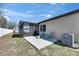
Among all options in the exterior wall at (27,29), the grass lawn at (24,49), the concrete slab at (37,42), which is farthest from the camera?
the exterior wall at (27,29)

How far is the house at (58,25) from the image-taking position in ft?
16.8

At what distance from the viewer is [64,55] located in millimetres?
5059

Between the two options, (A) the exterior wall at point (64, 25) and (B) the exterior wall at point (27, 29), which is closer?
(A) the exterior wall at point (64, 25)

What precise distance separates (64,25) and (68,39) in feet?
1.33

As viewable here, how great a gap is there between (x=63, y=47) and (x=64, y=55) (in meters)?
0.22

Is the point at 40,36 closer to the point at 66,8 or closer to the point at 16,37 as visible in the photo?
the point at 16,37

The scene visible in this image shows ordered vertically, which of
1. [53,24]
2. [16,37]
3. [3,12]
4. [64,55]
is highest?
[3,12]

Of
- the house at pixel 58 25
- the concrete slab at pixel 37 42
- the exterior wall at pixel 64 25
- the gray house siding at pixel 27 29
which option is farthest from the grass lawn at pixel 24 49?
the exterior wall at pixel 64 25

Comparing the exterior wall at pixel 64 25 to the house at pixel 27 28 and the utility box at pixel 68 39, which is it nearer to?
the utility box at pixel 68 39

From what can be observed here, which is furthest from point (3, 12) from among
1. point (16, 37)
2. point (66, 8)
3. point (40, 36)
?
point (66, 8)

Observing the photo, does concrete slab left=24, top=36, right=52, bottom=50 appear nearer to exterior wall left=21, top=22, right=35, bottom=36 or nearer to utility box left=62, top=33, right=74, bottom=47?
exterior wall left=21, top=22, right=35, bottom=36

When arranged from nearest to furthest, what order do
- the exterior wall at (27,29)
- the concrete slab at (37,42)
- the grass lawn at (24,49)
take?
the grass lawn at (24,49) → the concrete slab at (37,42) → the exterior wall at (27,29)

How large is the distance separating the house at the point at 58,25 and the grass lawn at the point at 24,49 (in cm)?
33

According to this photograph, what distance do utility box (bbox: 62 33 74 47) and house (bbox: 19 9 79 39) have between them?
0.11m
